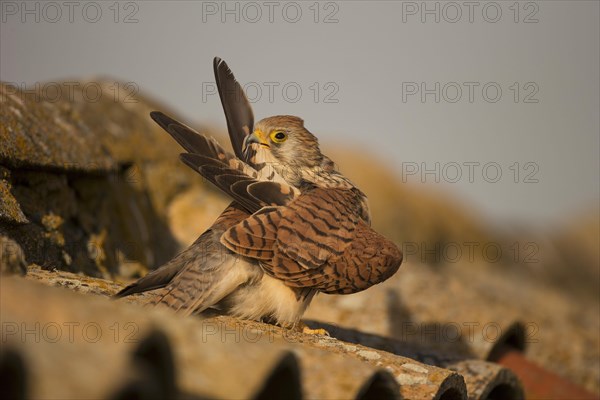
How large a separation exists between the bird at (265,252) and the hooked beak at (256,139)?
0.43m

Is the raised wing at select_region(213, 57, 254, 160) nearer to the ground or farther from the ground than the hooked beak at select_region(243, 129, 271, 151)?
farther from the ground

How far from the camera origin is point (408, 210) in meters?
19.9

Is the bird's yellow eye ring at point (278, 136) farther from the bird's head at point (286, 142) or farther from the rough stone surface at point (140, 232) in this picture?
the rough stone surface at point (140, 232)

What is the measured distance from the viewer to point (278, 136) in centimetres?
507

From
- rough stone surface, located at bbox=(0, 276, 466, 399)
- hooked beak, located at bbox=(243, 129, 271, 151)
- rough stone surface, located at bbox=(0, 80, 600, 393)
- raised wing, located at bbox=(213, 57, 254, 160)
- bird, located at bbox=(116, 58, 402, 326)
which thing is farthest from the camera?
raised wing, located at bbox=(213, 57, 254, 160)

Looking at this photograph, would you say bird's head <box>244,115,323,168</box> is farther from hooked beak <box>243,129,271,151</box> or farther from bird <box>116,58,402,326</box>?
bird <box>116,58,402,326</box>

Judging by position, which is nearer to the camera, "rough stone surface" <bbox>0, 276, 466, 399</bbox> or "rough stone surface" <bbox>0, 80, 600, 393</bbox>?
"rough stone surface" <bbox>0, 276, 466, 399</bbox>

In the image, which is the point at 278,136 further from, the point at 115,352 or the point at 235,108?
the point at 115,352

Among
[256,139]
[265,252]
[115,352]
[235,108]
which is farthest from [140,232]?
[115,352]

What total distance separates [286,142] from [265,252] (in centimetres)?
116

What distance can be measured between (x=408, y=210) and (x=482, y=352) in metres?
13.9

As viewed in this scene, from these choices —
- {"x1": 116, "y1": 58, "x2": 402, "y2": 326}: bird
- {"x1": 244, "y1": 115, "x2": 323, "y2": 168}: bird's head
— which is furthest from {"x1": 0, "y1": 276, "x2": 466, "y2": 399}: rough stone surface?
{"x1": 244, "y1": 115, "x2": 323, "y2": 168}: bird's head

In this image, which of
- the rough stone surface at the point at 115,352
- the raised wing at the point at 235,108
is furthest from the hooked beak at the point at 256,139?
the rough stone surface at the point at 115,352

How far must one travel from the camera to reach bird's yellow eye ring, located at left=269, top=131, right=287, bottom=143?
5055mm
